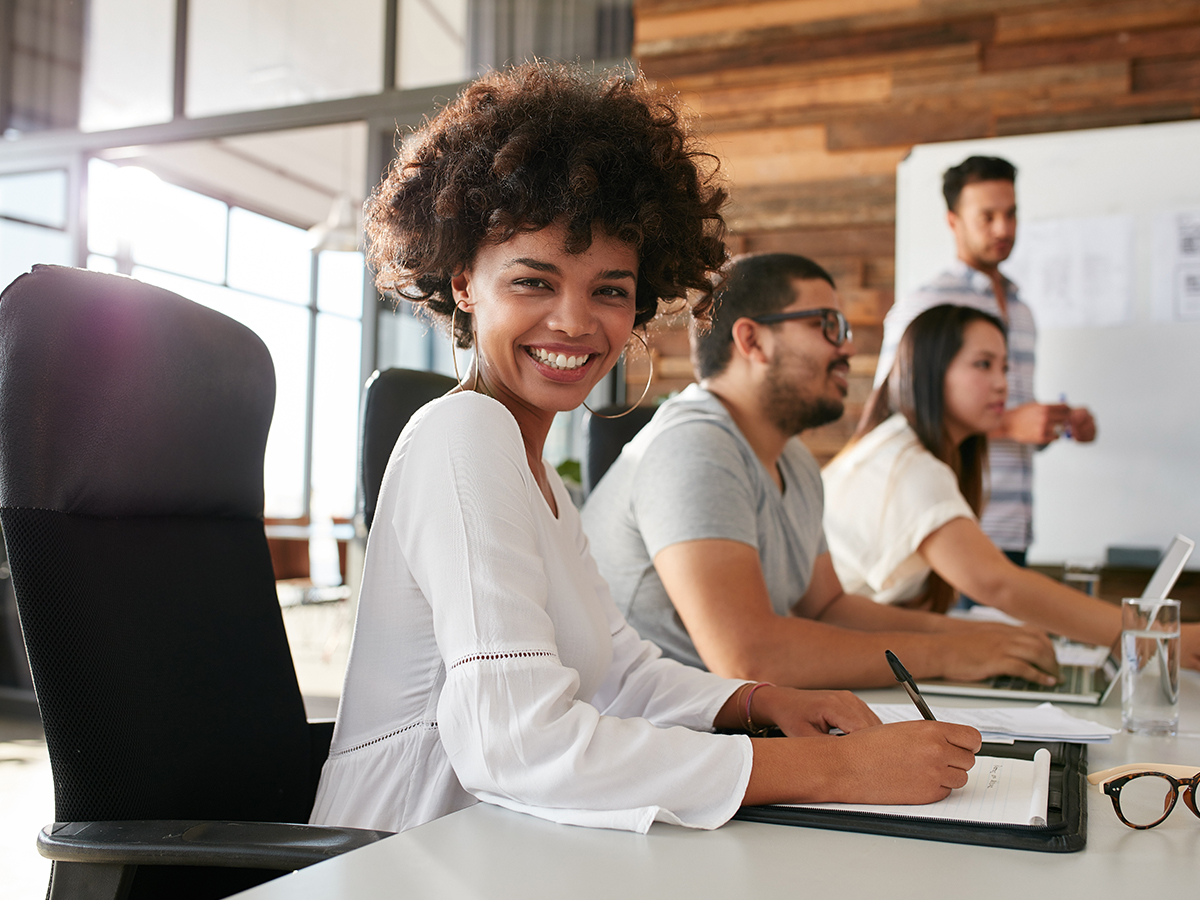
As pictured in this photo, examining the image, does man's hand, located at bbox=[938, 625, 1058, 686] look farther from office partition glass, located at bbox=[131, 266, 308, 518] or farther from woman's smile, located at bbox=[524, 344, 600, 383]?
office partition glass, located at bbox=[131, 266, 308, 518]

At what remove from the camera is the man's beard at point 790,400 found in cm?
177

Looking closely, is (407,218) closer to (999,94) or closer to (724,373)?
(724,373)

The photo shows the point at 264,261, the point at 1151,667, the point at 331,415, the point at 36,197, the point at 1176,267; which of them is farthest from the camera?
the point at 264,261

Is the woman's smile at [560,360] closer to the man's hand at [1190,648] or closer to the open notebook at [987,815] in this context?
the open notebook at [987,815]

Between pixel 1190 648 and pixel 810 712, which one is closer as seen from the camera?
pixel 810 712

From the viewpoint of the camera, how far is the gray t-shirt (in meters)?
1.46

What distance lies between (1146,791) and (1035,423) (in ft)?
7.60

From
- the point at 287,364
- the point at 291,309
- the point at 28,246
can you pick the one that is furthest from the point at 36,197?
the point at 291,309

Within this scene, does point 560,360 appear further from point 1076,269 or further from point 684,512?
point 1076,269

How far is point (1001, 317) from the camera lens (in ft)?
9.84

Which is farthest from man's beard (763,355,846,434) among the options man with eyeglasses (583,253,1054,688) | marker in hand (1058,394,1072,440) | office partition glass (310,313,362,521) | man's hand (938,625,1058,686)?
office partition glass (310,313,362,521)

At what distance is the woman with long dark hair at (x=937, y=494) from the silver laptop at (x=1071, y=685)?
0.36 feet

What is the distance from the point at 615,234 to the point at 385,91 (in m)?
3.29

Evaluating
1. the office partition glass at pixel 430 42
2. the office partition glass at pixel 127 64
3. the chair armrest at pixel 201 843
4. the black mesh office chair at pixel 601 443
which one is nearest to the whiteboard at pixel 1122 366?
the black mesh office chair at pixel 601 443
